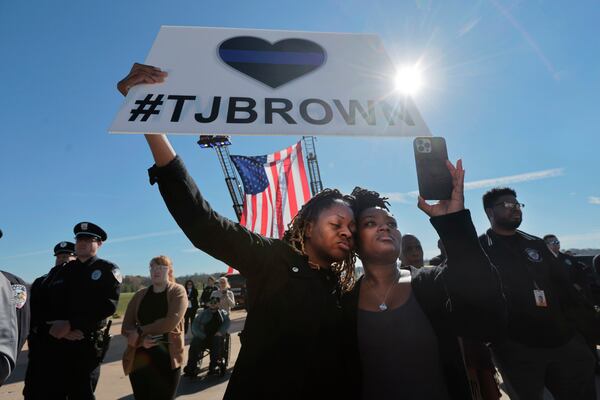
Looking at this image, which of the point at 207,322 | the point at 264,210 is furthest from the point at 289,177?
the point at 207,322

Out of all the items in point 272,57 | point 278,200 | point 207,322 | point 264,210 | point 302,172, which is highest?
point 302,172

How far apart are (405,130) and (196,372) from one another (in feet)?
21.4

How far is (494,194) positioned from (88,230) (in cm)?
453

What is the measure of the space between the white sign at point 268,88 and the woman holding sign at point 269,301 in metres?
0.12

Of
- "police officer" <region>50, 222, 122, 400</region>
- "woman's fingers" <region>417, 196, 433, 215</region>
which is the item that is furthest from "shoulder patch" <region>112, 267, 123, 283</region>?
"woman's fingers" <region>417, 196, 433, 215</region>

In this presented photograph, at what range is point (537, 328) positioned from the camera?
2.87 m

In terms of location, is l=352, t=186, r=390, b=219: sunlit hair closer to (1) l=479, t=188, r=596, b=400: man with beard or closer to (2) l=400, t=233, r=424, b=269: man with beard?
(1) l=479, t=188, r=596, b=400: man with beard

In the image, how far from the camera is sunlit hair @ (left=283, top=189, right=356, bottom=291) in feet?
6.36

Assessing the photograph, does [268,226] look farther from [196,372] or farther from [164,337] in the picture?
[164,337]

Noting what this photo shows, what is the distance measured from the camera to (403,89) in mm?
1808

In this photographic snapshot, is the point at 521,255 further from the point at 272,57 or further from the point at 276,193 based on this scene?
the point at 276,193

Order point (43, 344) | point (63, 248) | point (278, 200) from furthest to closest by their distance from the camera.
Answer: point (278, 200) < point (63, 248) < point (43, 344)

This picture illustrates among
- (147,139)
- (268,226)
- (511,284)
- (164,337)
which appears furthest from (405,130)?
(268,226)

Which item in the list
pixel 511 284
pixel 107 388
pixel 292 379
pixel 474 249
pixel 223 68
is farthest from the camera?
pixel 107 388
